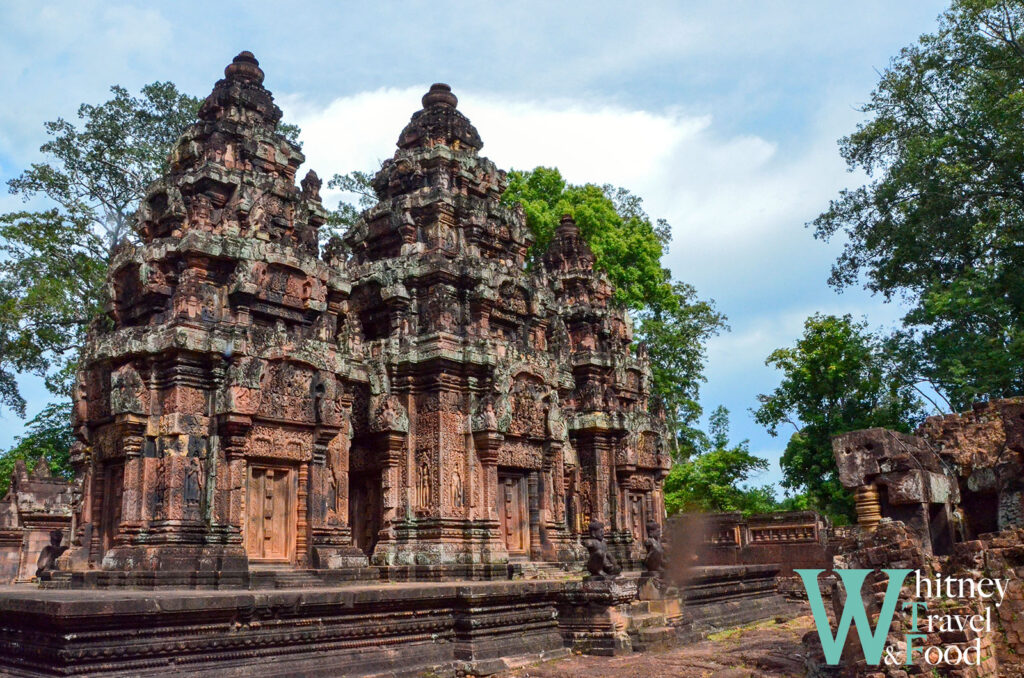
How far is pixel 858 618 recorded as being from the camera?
286 inches

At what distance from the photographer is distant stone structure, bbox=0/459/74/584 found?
18922 millimetres

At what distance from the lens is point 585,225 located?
25.7 meters

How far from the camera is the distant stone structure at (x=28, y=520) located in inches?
745

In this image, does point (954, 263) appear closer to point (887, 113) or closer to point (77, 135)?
point (887, 113)

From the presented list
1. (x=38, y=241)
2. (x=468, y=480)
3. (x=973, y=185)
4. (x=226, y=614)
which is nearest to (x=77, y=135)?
(x=38, y=241)

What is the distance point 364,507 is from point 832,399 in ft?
47.3

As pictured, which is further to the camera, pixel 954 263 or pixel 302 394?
pixel 954 263

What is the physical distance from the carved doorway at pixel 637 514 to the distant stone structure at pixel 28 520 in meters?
12.1

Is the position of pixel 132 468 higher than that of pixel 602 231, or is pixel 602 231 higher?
pixel 602 231

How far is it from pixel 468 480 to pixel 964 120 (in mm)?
17448

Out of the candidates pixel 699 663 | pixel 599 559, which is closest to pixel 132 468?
pixel 599 559

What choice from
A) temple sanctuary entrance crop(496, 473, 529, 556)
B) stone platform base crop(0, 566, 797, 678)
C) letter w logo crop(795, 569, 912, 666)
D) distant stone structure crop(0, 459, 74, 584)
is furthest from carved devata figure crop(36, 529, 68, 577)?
letter w logo crop(795, 569, 912, 666)

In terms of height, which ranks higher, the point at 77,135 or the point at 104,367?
the point at 77,135

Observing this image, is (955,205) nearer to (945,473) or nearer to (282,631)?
(945,473)
